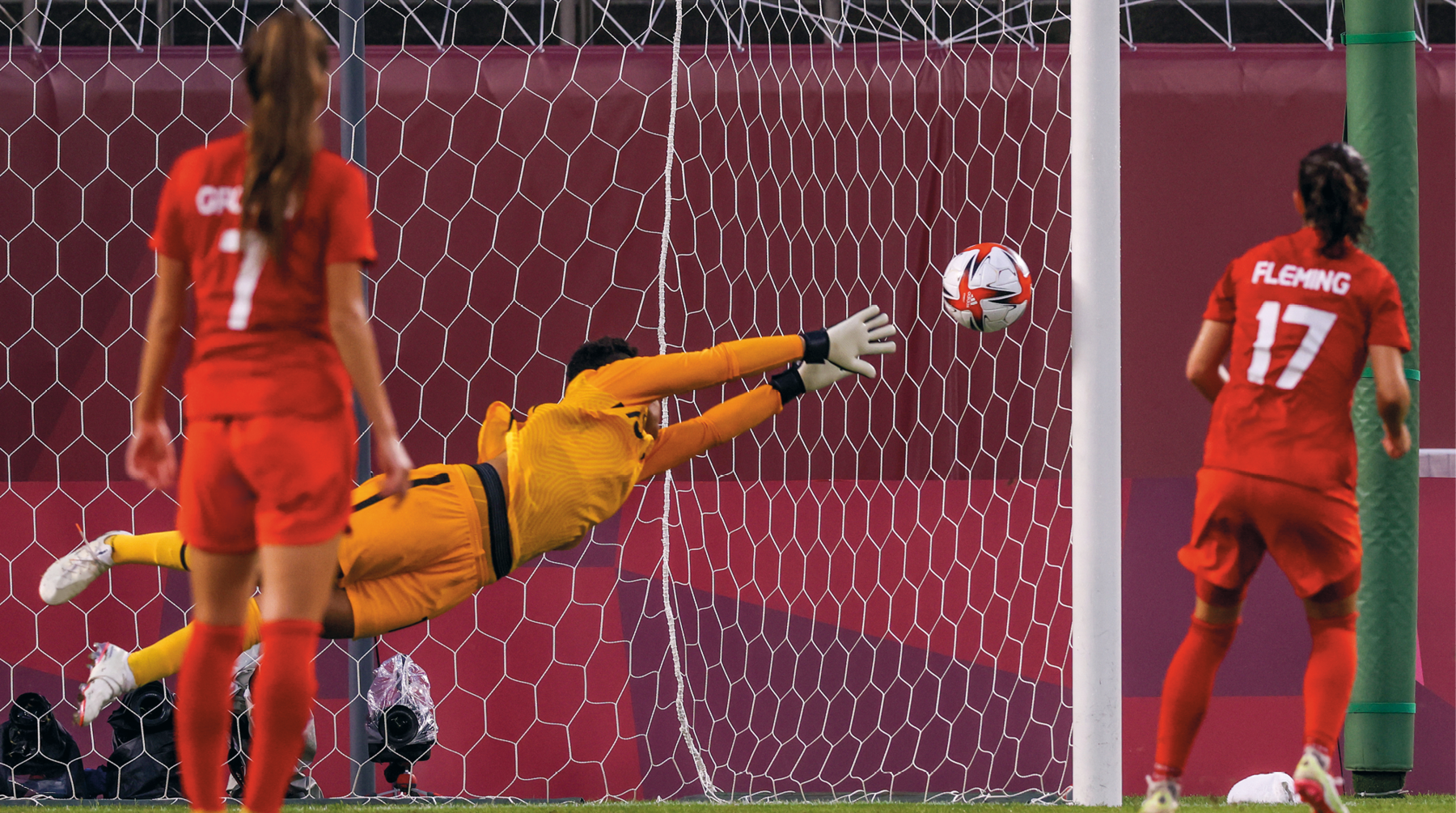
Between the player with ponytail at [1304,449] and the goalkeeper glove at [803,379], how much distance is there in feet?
4.71

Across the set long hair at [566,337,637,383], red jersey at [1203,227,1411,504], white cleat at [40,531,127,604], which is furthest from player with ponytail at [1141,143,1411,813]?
white cleat at [40,531,127,604]

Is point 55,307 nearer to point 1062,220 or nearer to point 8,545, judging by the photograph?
point 8,545

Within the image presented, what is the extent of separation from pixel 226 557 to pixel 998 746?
3137mm

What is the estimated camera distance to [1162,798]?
271cm

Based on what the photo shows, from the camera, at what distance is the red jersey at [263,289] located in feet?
6.66

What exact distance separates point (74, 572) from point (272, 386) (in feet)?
6.39

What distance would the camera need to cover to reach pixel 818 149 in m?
4.77

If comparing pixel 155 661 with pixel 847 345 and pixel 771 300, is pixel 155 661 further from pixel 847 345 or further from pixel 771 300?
pixel 771 300

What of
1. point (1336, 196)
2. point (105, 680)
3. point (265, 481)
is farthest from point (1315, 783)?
point (105, 680)

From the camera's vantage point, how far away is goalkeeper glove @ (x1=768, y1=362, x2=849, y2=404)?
13.3ft

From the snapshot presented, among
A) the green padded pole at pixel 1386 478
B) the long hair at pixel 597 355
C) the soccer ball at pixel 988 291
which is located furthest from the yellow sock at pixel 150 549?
the green padded pole at pixel 1386 478

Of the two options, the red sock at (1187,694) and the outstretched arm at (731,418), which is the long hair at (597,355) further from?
the red sock at (1187,694)

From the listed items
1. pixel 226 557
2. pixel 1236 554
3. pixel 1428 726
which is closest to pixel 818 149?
pixel 1236 554

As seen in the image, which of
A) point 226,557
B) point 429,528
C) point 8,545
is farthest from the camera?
point 8,545
